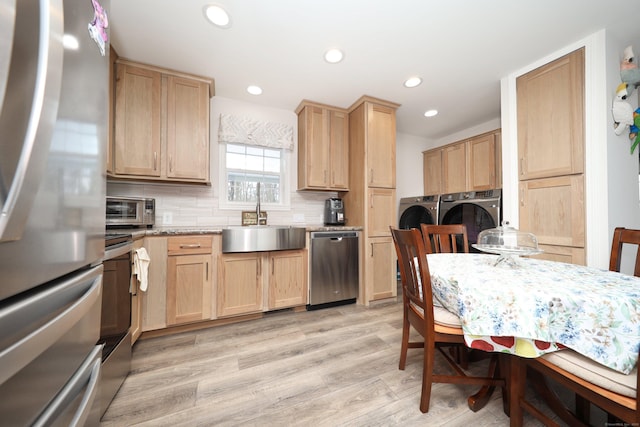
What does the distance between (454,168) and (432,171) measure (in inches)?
16.4

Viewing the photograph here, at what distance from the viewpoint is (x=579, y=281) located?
963 millimetres

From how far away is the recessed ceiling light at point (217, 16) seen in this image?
1.55 meters

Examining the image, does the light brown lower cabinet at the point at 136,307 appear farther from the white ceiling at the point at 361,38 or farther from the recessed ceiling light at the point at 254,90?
the recessed ceiling light at the point at 254,90

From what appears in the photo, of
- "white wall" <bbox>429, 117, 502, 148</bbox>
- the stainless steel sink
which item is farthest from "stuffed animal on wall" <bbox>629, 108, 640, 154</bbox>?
the stainless steel sink

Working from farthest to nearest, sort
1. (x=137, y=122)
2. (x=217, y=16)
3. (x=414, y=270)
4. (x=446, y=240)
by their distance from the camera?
(x=137, y=122)
(x=446, y=240)
(x=217, y=16)
(x=414, y=270)

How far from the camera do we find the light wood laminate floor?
114 cm

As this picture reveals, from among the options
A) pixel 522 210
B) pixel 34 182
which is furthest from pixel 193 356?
pixel 522 210

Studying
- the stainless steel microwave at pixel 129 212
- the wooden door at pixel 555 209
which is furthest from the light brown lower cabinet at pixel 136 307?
the wooden door at pixel 555 209

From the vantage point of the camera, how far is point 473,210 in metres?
2.64

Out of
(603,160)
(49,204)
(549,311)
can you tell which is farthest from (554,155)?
(49,204)

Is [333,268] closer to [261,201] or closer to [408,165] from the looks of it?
[261,201]

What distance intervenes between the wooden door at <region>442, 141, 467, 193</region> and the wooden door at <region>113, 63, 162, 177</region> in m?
3.86

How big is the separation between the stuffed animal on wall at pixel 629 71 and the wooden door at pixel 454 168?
1.56 meters

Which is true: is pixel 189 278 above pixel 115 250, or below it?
below
